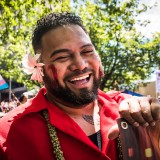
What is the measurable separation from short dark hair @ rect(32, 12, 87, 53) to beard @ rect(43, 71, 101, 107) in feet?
1.17

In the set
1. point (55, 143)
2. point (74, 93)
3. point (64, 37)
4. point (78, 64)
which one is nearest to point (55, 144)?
point (55, 143)

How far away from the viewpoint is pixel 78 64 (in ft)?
6.70

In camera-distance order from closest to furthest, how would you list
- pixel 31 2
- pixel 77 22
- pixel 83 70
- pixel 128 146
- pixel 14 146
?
pixel 128 146, pixel 14 146, pixel 83 70, pixel 77 22, pixel 31 2

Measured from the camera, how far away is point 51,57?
2178 millimetres

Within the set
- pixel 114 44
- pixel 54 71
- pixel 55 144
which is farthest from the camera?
pixel 114 44

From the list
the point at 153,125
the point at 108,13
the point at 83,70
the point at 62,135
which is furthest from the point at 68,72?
the point at 108,13

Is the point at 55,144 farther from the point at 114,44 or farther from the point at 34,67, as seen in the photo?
the point at 114,44

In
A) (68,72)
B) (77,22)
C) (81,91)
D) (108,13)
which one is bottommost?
(108,13)

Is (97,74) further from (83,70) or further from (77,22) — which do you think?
(77,22)

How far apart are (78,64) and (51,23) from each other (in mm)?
435

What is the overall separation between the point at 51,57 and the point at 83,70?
0.26m

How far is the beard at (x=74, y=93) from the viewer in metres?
2.12

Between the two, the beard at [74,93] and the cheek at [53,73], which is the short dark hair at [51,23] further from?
the beard at [74,93]

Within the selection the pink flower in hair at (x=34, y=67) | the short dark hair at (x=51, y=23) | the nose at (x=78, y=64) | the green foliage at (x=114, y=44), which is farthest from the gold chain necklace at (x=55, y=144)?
the green foliage at (x=114, y=44)
